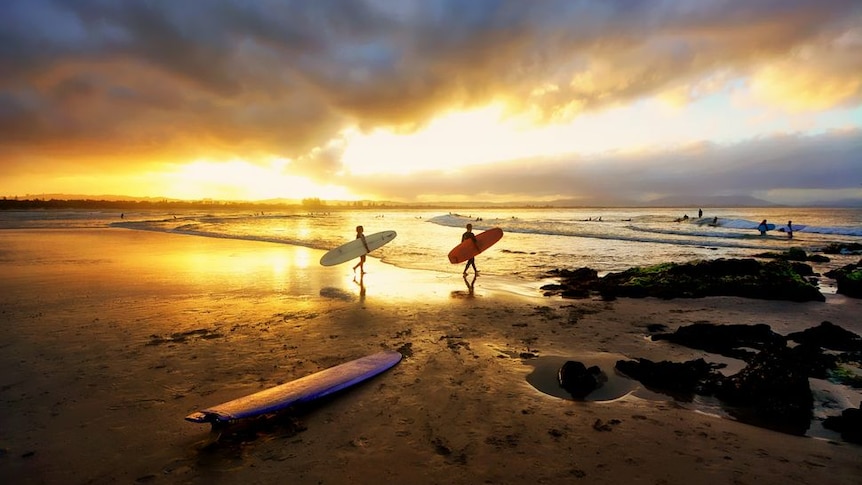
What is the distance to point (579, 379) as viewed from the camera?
5.03m

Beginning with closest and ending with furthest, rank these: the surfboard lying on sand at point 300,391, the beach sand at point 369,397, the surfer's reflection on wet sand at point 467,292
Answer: the beach sand at point 369,397 → the surfboard lying on sand at point 300,391 → the surfer's reflection on wet sand at point 467,292

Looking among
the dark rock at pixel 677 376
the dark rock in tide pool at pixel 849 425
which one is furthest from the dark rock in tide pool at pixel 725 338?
the dark rock in tide pool at pixel 849 425

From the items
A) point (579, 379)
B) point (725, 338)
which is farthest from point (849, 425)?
point (725, 338)

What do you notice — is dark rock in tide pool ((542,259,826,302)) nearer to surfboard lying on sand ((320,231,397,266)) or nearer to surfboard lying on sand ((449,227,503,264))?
surfboard lying on sand ((449,227,503,264))

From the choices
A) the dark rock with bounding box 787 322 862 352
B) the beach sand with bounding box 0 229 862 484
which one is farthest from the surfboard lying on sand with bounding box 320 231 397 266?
the dark rock with bounding box 787 322 862 352

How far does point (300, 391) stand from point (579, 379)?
11.3 feet

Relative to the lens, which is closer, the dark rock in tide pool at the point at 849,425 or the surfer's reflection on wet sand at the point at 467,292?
the dark rock in tide pool at the point at 849,425

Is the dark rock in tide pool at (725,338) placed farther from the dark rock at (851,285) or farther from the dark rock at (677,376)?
the dark rock at (851,285)

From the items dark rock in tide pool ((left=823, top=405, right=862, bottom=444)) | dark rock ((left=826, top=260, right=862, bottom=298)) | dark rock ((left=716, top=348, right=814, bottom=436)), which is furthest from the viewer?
dark rock ((left=826, top=260, right=862, bottom=298))

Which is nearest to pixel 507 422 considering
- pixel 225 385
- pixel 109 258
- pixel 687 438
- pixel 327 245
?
pixel 687 438

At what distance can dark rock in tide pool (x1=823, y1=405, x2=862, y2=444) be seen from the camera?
12.4 ft

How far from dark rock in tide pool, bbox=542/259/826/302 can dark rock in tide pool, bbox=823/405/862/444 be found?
594cm

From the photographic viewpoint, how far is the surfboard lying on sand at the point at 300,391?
3895 mm

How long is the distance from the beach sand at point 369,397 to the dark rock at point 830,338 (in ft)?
2.77
